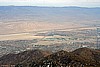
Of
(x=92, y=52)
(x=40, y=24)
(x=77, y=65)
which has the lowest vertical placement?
(x=40, y=24)

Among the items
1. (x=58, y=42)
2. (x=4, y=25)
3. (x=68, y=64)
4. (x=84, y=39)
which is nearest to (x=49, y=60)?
(x=68, y=64)

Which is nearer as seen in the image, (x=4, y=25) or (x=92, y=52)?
(x=92, y=52)

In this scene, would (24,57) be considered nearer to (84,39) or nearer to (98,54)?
(98,54)

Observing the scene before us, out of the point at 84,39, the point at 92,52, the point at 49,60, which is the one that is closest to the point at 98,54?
the point at 92,52

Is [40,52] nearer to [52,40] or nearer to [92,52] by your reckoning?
[92,52]

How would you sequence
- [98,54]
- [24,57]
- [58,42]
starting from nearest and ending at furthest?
[98,54], [24,57], [58,42]

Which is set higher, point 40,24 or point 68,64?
point 68,64

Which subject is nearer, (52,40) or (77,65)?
(77,65)

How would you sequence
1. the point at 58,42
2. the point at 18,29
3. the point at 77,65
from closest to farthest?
the point at 77,65 < the point at 58,42 < the point at 18,29

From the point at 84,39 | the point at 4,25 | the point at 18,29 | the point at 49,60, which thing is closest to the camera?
the point at 49,60
